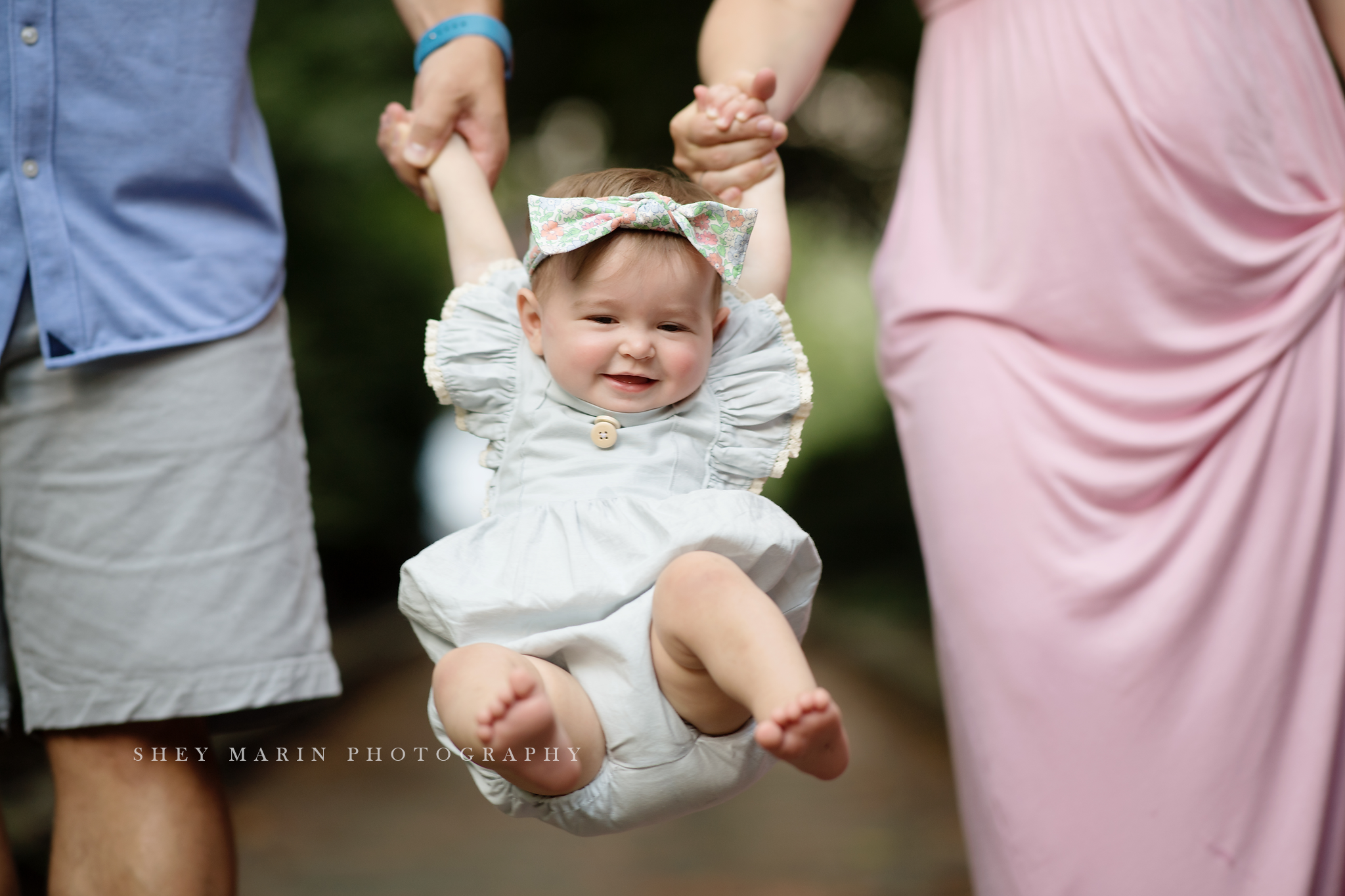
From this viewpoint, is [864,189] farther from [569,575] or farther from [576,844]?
[569,575]

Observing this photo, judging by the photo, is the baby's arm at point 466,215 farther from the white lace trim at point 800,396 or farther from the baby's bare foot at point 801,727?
the baby's bare foot at point 801,727

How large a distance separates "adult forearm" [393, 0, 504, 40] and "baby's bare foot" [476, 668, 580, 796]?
106 cm

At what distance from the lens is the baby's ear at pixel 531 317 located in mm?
1740

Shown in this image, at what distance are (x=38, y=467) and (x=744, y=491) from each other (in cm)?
106

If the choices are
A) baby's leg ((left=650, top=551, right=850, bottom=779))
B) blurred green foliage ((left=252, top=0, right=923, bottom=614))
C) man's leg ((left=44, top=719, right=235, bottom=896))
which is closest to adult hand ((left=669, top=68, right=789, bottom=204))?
baby's leg ((left=650, top=551, right=850, bottom=779))

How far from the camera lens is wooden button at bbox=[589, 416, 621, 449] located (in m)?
1.72

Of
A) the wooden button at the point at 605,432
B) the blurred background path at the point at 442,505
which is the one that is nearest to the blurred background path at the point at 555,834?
the blurred background path at the point at 442,505

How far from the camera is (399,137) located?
193 centimetres

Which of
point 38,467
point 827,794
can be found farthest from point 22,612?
point 827,794

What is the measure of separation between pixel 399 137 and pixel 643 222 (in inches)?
20.4

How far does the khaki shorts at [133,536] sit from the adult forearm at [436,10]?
564 millimetres

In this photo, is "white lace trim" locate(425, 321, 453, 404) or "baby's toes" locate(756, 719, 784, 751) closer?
"baby's toes" locate(756, 719, 784, 751)

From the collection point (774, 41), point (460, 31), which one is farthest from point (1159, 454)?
point (460, 31)

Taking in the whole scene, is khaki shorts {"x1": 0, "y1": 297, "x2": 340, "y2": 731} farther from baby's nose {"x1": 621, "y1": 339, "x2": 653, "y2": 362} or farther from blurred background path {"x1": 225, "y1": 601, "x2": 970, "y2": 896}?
Result: blurred background path {"x1": 225, "y1": 601, "x2": 970, "y2": 896}
